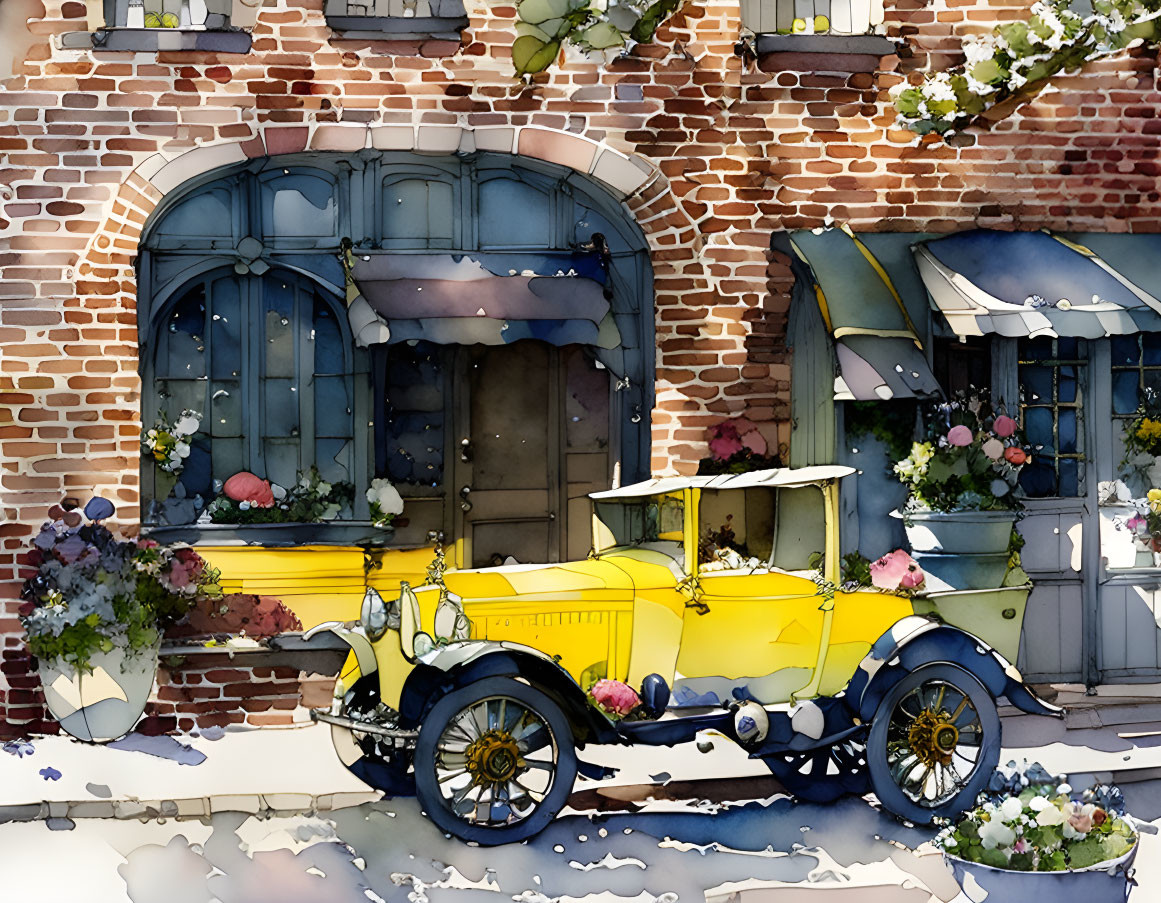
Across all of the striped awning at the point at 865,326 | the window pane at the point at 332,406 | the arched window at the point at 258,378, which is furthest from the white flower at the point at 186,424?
the striped awning at the point at 865,326

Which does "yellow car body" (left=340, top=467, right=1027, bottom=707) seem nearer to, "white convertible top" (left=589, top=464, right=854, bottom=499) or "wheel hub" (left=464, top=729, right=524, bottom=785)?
"white convertible top" (left=589, top=464, right=854, bottom=499)

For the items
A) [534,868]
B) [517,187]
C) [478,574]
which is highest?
[517,187]

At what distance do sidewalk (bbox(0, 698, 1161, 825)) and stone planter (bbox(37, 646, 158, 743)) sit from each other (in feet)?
0.62

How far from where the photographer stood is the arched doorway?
7496 millimetres

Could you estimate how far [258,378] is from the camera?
24.9 feet

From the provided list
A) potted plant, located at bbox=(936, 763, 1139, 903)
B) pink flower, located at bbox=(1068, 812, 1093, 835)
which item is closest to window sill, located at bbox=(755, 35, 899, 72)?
potted plant, located at bbox=(936, 763, 1139, 903)

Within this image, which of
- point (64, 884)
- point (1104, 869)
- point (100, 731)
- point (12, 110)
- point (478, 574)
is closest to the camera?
point (1104, 869)

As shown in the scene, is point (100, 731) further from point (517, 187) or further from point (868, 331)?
point (868, 331)

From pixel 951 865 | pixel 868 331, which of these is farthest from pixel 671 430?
pixel 951 865

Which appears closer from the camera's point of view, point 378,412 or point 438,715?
point 438,715

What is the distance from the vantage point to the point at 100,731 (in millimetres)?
6691

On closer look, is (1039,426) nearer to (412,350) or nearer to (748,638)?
(748,638)

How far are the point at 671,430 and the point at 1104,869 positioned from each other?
3.77 metres

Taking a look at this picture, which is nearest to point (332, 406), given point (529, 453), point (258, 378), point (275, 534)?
point (258, 378)
